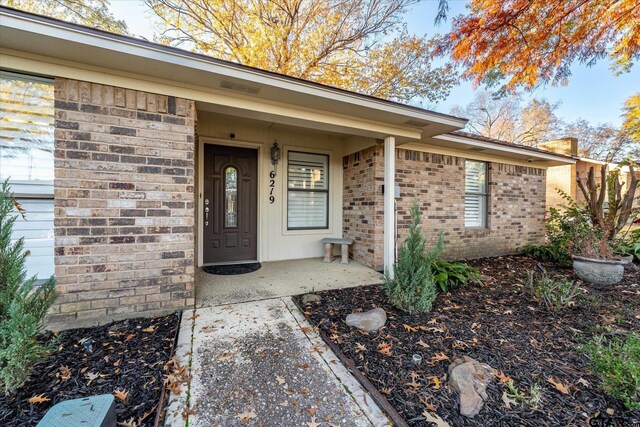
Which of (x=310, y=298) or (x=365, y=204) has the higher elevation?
(x=365, y=204)

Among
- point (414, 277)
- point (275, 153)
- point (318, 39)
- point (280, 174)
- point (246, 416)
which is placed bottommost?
point (246, 416)

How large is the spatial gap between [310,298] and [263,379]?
1359 mm

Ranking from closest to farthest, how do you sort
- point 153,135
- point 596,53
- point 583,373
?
1. point 583,373
2. point 153,135
3. point 596,53

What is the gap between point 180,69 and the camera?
250 centimetres

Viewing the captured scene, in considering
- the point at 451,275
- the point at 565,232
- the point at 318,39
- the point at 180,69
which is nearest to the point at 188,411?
the point at 180,69

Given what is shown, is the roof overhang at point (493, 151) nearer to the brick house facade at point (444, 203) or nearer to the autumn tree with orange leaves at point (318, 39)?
the brick house facade at point (444, 203)

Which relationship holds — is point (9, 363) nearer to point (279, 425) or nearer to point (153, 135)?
point (279, 425)

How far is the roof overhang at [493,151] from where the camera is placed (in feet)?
16.2

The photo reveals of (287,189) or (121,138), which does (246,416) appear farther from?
(287,189)

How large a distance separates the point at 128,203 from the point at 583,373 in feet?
13.4

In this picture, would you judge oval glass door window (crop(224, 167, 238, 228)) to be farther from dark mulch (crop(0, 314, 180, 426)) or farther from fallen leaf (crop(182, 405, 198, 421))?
fallen leaf (crop(182, 405, 198, 421))

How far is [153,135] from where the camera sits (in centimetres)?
268

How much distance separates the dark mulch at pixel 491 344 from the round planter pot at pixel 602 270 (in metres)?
0.16

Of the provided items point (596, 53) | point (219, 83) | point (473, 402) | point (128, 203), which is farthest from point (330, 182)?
point (596, 53)
